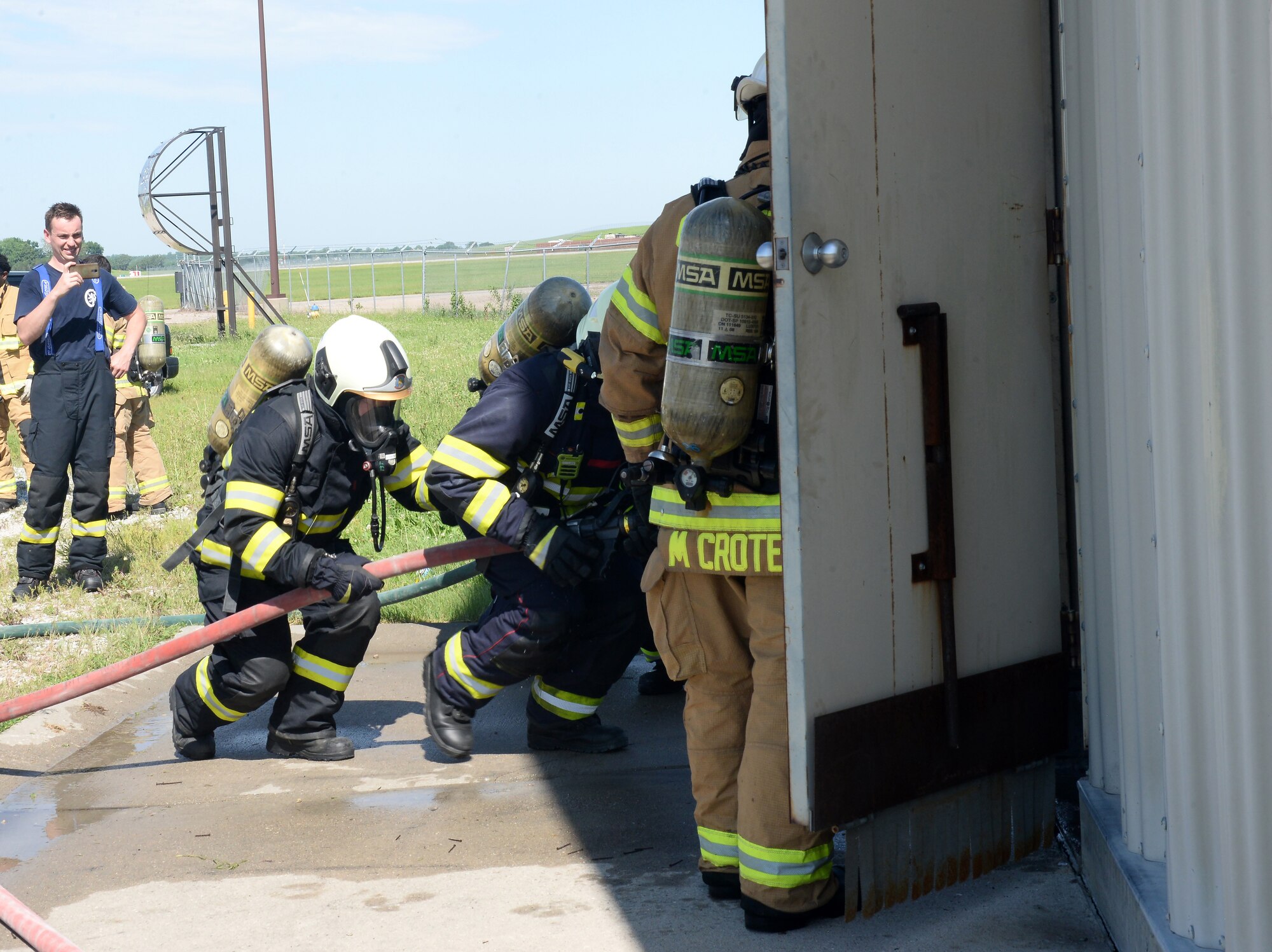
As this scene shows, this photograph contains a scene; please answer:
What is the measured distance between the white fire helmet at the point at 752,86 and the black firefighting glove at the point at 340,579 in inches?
86.9

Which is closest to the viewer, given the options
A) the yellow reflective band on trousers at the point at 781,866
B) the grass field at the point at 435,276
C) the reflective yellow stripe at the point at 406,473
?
the yellow reflective band on trousers at the point at 781,866

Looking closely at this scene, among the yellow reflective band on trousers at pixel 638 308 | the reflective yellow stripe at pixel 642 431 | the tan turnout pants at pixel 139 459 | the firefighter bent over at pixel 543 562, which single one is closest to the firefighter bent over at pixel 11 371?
the tan turnout pants at pixel 139 459

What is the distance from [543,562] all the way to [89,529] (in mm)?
4396

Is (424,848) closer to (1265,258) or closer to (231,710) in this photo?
(231,710)

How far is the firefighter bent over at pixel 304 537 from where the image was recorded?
4.46 metres

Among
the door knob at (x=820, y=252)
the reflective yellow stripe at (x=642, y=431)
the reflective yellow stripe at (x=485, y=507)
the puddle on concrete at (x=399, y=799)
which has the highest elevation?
the door knob at (x=820, y=252)

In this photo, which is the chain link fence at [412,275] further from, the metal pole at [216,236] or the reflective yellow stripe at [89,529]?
the reflective yellow stripe at [89,529]

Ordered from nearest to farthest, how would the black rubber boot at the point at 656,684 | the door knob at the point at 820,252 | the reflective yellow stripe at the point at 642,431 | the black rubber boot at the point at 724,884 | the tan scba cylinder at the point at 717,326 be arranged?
the door knob at the point at 820,252
the tan scba cylinder at the point at 717,326
the black rubber boot at the point at 724,884
the reflective yellow stripe at the point at 642,431
the black rubber boot at the point at 656,684

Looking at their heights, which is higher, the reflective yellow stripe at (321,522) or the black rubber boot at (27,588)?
the reflective yellow stripe at (321,522)

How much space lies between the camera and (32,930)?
111 inches

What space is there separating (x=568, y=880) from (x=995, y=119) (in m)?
2.27

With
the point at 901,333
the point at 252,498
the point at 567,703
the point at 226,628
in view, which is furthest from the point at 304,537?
the point at 901,333

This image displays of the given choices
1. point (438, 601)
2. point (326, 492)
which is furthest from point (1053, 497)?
point (438, 601)

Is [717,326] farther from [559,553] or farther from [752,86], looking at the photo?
[559,553]
